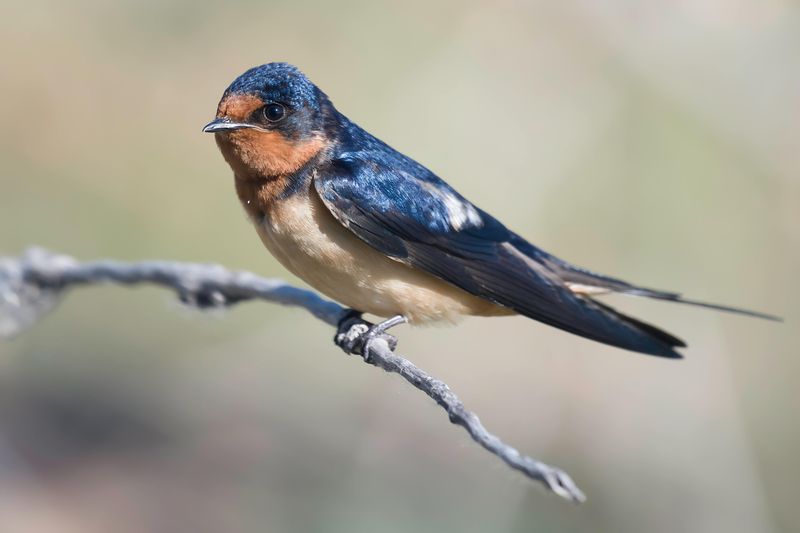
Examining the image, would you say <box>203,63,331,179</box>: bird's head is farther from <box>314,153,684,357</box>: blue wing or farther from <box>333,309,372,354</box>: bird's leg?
<box>333,309,372,354</box>: bird's leg

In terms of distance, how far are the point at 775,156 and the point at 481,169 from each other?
92 centimetres

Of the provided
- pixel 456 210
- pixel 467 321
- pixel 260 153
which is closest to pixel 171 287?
pixel 260 153

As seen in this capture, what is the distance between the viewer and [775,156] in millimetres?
3365

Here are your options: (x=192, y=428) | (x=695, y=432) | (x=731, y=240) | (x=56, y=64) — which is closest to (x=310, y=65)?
(x=56, y=64)

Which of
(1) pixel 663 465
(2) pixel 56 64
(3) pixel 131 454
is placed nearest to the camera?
(1) pixel 663 465

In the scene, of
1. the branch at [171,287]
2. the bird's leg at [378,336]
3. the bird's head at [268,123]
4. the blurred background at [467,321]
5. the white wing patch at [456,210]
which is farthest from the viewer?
the blurred background at [467,321]

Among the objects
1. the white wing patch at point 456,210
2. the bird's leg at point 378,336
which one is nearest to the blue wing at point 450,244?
the white wing patch at point 456,210

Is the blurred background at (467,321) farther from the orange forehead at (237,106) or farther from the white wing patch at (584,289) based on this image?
the orange forehead at (237,106)

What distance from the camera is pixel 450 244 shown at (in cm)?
193

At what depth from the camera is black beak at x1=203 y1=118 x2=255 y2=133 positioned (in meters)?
1.81

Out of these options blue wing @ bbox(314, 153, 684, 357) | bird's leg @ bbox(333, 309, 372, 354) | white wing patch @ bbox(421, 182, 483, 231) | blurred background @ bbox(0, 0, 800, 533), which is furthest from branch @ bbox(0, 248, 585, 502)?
blurred background @ bbox(0, 0, 800, 533)

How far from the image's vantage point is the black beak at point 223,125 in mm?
1809

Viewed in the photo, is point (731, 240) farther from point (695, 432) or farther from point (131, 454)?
point (131, 454)

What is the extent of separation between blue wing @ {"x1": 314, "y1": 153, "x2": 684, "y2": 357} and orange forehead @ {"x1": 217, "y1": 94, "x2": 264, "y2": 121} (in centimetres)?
17
